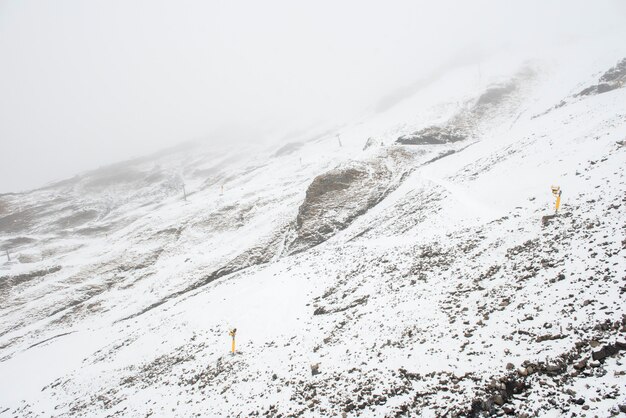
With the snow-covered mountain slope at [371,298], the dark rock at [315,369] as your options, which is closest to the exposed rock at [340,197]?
the snow-covered mountain slope at [371,298]

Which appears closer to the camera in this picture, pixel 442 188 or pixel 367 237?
pixel 367 237

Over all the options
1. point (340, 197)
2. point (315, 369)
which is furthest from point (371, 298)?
point (340, 197)

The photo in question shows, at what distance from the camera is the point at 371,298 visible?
57.8 ft

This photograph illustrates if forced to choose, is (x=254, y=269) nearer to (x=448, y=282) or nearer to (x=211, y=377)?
(x=211, y=377)

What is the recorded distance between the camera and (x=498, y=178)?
26516 millimetres

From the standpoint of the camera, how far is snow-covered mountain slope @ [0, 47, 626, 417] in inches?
392

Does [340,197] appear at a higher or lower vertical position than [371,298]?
higher

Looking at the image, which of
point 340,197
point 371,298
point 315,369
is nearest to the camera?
point 315,369

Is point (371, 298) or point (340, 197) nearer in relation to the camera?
point (371, 298)

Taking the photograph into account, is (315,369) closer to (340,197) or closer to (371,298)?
(371,298)

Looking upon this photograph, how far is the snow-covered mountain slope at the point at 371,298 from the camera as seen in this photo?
32.7 feet

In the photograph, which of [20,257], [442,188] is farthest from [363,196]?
[20,257]

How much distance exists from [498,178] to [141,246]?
47675 millimetres

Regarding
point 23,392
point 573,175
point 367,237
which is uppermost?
point 573,175
